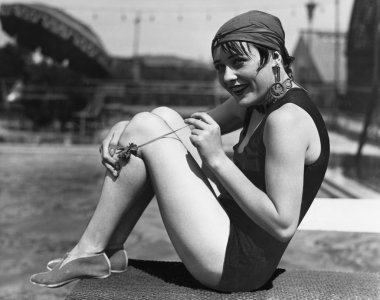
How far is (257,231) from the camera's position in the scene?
182 cm

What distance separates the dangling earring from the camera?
5.78 feet

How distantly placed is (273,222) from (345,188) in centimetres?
499

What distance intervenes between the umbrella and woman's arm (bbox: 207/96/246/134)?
1041 centimetres

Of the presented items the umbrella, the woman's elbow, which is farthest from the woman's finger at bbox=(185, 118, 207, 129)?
the umbrella

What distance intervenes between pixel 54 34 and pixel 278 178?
36.9 ft

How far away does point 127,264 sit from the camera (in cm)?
216

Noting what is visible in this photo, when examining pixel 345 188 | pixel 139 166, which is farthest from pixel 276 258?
pixel 345 188

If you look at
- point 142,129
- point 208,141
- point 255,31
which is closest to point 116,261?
point 142,129

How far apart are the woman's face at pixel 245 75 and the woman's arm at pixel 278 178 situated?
5.5 inches

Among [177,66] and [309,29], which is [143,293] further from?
[177,66]

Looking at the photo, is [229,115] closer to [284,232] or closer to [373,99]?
[284,232]

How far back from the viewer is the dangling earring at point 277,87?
176cm

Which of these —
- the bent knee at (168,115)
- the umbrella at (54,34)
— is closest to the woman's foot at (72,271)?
the bent knee at (168,115)

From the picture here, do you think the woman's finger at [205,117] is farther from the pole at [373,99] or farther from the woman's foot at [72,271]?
the pole at [373,99]
